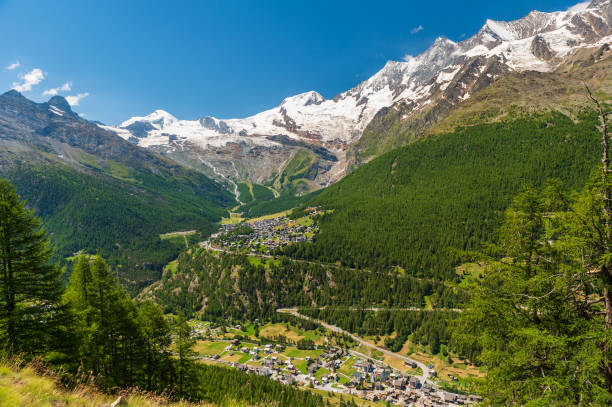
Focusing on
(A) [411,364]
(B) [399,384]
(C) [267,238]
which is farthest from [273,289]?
(B) [399,384]

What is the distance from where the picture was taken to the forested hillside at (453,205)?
437 feet

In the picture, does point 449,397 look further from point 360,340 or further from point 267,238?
point 267,238

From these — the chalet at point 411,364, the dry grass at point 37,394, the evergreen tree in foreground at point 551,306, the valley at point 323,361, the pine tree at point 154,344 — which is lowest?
the valley at point 323,361

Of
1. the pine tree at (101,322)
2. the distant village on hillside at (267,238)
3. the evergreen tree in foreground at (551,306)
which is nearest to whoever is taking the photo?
the evergreen tree in foreground at (551,306)

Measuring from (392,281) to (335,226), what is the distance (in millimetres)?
57820

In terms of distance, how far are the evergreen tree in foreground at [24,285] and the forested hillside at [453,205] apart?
125272 mm

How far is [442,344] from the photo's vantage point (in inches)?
3391

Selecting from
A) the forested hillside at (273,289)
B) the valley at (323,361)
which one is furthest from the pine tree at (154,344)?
the forested hillside at (273,289)

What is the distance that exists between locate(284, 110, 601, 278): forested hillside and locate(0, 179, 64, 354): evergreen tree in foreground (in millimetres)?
125272

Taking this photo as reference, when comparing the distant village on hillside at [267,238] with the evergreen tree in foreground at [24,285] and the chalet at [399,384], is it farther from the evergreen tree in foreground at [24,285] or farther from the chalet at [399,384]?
the evergreen tree in foreground at [24,285]

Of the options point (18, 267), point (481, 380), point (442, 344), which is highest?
point (18, 267)

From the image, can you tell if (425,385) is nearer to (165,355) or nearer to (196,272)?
(165,355)

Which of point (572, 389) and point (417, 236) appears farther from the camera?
point (417, 236)

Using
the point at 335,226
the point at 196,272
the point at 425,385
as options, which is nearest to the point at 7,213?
the point at 425,385
